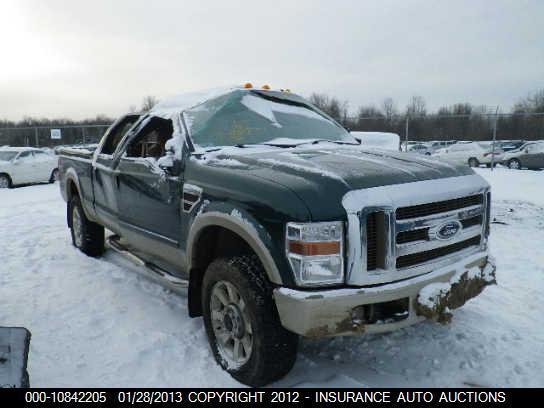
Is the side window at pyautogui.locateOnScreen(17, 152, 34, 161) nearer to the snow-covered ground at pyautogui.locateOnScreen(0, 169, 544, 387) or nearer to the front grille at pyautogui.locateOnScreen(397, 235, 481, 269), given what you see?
the snow-covered ground at pyautogui.locateOnScreen(0, 169, 544, 387)

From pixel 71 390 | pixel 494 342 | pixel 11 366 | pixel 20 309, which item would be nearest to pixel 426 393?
pixel 494 342

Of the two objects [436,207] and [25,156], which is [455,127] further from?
[436,207]

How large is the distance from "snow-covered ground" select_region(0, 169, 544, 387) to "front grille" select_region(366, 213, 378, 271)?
89cm

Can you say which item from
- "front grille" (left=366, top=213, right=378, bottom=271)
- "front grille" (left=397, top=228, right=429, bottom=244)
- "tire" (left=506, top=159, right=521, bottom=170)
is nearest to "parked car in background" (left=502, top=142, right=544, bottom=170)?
"tire" (left=506, top=159, right=521, bottom=170)

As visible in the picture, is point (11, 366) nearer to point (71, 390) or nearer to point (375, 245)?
point (71, 390)

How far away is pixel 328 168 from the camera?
106 inches

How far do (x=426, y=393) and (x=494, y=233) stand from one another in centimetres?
444

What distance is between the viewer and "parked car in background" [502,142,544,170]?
18.6m

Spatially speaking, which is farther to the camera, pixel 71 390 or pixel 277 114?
pixel 277 114

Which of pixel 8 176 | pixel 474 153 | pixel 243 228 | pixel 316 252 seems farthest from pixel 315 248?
pixel 474 153

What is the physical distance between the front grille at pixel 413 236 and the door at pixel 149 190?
1.67 meters

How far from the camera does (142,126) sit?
423 centimetres

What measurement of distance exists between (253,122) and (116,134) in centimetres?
232

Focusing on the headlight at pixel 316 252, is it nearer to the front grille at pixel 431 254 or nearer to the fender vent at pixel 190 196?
the front grille at pixel 431 254
